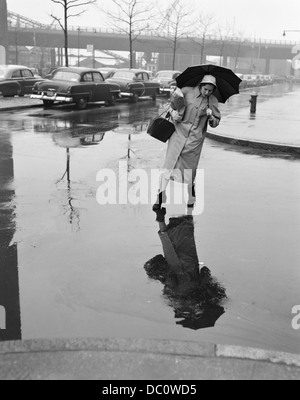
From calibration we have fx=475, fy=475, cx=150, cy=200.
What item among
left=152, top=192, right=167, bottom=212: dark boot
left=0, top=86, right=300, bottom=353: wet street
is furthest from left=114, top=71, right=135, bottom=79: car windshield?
left=152, top=192, right=167, bottom=212: dark boot

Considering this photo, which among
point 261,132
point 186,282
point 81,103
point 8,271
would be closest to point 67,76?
point 81,103

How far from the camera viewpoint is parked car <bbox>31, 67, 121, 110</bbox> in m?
18.3

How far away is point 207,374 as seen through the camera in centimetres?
282

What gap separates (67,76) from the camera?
19.5 meters

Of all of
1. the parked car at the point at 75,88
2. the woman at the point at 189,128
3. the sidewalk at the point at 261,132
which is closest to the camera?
the woman at the point at 189,128

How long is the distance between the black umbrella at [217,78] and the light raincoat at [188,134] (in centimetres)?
11

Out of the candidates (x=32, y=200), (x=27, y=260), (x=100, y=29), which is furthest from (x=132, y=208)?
(x=100, y=29)

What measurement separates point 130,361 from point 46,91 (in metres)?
16.8

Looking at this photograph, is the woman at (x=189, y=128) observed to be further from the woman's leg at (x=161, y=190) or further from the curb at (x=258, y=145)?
the curb at (x=258, y=145)

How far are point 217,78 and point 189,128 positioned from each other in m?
0.72

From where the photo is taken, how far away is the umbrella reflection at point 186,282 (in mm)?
3646

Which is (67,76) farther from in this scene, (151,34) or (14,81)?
(151,34)

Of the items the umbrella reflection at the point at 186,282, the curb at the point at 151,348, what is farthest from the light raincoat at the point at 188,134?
the curb at the point at 151,348
